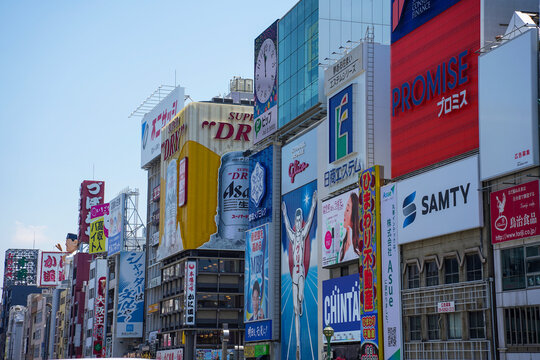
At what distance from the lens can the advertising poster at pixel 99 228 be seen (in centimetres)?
15825

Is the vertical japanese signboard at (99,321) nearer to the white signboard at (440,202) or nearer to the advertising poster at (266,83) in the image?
the advertising poster at (266,83)

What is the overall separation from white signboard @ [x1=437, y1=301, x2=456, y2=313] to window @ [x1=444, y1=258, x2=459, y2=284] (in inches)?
51.6

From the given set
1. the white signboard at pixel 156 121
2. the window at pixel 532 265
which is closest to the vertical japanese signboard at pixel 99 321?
the white signboard at pixel 156 121

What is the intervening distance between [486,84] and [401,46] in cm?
1287

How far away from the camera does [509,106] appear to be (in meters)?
48.0

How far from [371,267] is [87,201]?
120 metres

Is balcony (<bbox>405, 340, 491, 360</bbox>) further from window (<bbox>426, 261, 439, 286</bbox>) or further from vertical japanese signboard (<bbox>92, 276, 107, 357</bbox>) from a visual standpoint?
vertical japanese signboard (<bbox>92, 276, 107, 357</bbox>)

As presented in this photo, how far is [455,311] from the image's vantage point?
52875 mm

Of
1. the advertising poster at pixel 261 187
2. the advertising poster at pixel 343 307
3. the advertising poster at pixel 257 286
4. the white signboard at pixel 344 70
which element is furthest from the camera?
the advertising poster at pixel 261 187

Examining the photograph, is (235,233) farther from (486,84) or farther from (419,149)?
(486,84)

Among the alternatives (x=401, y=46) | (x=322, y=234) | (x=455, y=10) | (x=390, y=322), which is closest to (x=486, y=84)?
(x=455, y=10)

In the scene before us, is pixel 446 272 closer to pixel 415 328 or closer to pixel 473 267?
pixel 473 267

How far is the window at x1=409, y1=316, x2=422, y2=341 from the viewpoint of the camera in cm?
5723

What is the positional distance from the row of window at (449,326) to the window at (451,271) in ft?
6.53
